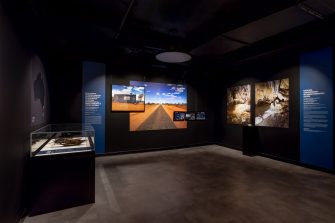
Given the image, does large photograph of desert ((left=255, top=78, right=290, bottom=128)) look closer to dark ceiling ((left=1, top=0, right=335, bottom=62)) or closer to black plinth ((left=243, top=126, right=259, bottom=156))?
black plinth ((left=243, top=126, right=259, bottom=156))

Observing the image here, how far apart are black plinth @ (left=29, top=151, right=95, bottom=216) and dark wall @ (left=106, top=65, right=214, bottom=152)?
3.23 metres

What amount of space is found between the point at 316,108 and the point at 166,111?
4.63 metres

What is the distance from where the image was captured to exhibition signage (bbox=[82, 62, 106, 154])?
586 centimetres

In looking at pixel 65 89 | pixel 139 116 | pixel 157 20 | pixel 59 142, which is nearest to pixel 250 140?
pixel 139 116

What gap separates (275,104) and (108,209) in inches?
220

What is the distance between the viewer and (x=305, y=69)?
505 centimetres

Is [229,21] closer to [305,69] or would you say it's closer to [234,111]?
[305,69]

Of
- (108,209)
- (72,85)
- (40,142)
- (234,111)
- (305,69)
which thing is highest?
(305,69)

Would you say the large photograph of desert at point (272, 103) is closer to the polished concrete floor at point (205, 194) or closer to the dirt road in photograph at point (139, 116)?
the polished concrete floor at point (205, 194)

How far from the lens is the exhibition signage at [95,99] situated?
19.2 feet

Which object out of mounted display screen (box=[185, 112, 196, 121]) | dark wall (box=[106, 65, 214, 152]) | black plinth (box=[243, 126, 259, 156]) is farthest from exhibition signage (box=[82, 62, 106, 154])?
black plinth (box=[243, 126, 259, 156])

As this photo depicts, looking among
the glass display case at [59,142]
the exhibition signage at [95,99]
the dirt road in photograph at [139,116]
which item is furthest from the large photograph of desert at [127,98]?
the glass display case at [59,142]

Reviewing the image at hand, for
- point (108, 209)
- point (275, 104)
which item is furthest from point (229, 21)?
point (108, 209)

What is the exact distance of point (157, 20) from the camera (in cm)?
393
